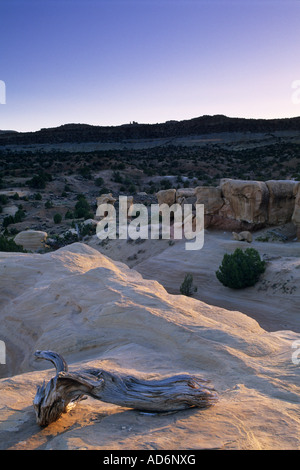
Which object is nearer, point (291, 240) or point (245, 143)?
point (291, 240)

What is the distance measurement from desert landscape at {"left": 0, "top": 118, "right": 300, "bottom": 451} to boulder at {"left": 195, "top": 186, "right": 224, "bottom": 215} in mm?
44

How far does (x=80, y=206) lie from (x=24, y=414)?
940 inches

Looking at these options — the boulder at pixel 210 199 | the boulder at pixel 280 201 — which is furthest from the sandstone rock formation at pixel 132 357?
the boulder at pixel 280 201

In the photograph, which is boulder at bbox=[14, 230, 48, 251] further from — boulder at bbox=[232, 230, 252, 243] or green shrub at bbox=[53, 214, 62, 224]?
boulder at bbox=[232, 230, 252, 243]

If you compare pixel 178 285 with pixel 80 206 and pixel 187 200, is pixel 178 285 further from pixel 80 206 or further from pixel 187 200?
pixel 80 206

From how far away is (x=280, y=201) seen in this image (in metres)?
15.8

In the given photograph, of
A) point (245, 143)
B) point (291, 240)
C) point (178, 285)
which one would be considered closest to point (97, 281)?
point (178, 285)

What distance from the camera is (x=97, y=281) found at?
25.1ft

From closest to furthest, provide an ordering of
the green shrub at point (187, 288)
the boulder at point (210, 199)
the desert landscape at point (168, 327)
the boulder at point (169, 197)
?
the desert landscape at point (168, 327) < the green shrub at point (187, 288) < the boulder at point (210, 199) < the boulder at point (169, 197)

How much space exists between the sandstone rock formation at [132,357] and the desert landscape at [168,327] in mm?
16

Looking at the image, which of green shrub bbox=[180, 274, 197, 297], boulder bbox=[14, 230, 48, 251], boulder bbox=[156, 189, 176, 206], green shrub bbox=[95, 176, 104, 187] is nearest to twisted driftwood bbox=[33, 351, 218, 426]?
green shrub bbox=[180, 274, 197, 297]

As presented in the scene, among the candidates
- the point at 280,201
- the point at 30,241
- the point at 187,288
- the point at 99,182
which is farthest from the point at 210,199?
the point at 99,182

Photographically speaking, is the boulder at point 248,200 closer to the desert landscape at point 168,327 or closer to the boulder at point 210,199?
the desert landscape at point 168,327

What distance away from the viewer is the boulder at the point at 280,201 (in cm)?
1577
